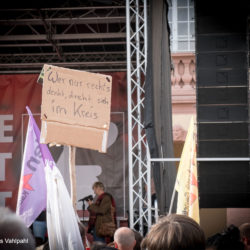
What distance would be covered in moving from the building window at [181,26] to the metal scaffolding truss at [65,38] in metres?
3.48

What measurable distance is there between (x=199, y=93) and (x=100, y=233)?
306 cm

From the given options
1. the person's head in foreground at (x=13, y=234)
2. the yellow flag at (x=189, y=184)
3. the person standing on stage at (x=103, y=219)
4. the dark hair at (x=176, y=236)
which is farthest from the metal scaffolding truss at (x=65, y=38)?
the person's head in foreground at (x=13, y=234)

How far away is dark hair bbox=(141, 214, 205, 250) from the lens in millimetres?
1689

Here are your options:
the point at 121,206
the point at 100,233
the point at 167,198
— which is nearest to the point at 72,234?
the point at 167,198

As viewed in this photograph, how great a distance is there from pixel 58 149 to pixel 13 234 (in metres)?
10.5

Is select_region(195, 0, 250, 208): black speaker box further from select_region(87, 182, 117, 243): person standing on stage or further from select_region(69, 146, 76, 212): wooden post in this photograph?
select_region(87, 182, 117, 243): person standing on stage

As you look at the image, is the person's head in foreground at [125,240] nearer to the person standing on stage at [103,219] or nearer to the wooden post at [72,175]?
the wooden post at [72,175]

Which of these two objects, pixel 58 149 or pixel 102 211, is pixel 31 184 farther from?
pixel 58 149

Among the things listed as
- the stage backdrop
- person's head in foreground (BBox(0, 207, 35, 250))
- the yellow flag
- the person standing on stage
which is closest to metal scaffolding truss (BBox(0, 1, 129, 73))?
the stage backdrop

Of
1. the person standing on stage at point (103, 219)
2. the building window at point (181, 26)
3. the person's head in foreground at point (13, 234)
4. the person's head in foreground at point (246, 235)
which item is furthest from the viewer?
the building window at point (181, 26)

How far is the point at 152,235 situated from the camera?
1761mm

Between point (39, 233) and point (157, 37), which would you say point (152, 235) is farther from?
point (39, 233)

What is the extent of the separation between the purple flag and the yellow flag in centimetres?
150

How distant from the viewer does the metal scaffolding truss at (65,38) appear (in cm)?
977
